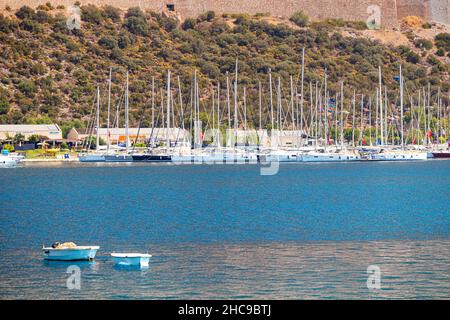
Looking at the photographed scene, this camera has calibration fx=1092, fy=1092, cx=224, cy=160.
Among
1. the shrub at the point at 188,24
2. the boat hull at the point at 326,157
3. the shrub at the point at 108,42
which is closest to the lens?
the boat hull at the point at 326,157

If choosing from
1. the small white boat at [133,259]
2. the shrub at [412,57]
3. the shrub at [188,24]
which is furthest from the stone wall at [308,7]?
the small white boat at [133,259]

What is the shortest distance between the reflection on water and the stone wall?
302 ft

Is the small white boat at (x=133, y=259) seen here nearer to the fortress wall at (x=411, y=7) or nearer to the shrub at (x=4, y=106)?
the shrub at (x=4, y=106)

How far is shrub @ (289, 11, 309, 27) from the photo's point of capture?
12074cm

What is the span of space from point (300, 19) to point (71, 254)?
3906 inches

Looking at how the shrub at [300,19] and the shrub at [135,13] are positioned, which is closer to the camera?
the shrub at [135,13]

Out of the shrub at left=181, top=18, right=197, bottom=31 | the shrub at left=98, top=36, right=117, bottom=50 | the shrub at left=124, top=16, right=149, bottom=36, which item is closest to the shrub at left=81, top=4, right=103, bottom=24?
the shrub at left=124, top=16, right=149, bottom=36

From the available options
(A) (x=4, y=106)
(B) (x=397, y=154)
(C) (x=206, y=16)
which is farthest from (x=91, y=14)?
(B) (x=397, y=154)

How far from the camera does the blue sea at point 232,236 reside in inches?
835

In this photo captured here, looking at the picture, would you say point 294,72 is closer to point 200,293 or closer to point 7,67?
point 7,67

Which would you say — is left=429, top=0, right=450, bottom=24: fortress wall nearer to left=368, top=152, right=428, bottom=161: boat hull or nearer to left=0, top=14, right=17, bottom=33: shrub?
left=0, top=14, right=17, bottom=33: shrub

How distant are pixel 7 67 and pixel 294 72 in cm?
2695

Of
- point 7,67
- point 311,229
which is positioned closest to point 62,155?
point 7,67

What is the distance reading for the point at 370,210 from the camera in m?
37.4
